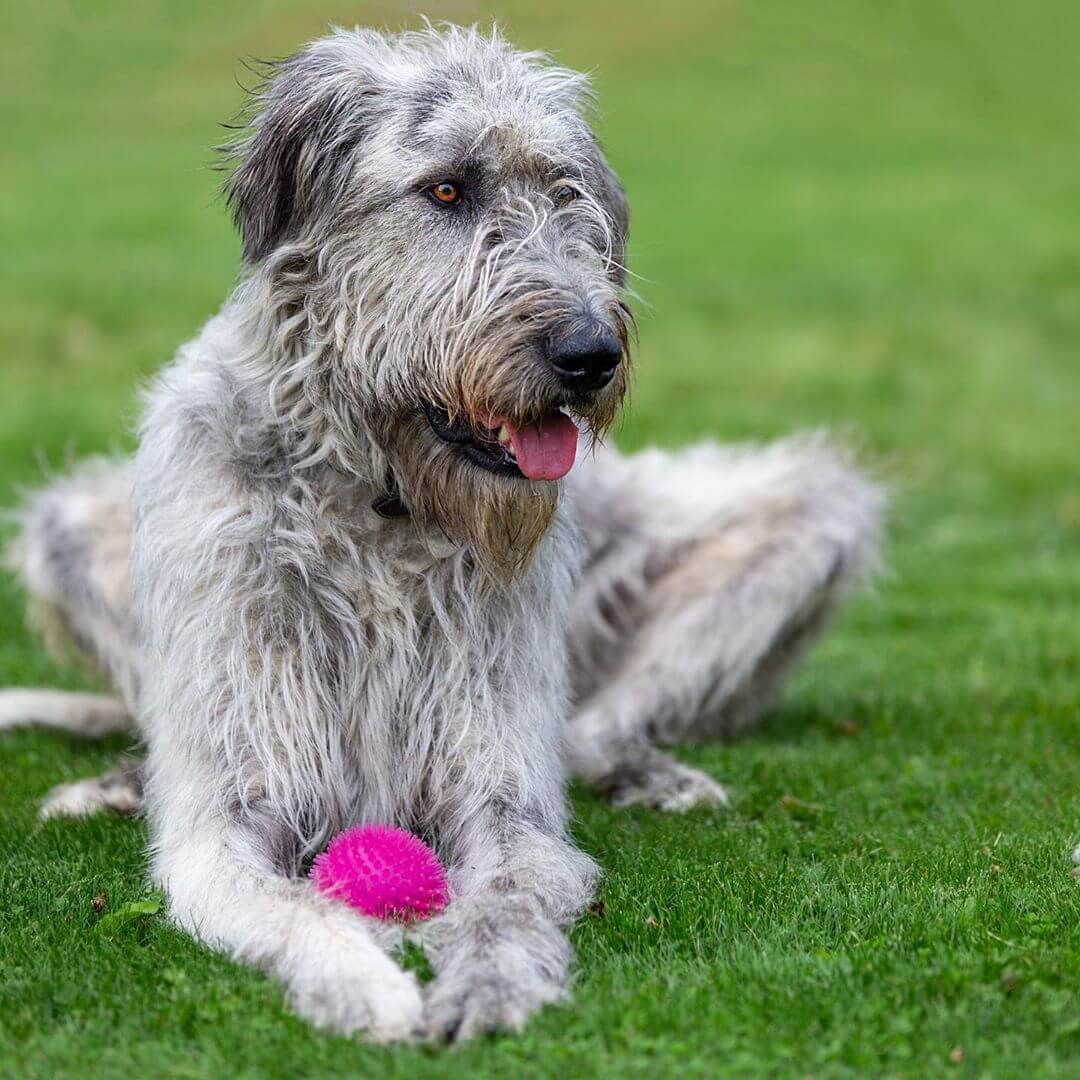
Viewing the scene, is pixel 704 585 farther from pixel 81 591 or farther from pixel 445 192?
pixel 445 192

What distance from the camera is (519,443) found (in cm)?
486

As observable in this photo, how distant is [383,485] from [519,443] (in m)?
0.52

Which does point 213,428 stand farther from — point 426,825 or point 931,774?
point 931,774

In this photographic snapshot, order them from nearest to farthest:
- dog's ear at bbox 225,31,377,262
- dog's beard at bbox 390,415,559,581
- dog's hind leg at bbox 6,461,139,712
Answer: dog's beard at bbox 390,415,559,581
dog's ear at bbox 225,31,377,262
dog's hind leg at bbox 6,461,139,712

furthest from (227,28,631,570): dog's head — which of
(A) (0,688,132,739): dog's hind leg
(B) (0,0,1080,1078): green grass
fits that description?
(A) (0,688,132,739): dog's hind leg

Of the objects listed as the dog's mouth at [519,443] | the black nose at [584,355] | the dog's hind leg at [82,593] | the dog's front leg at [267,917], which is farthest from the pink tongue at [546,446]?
the dog's hind leg at [82,593]

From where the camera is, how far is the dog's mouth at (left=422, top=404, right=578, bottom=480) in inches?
191

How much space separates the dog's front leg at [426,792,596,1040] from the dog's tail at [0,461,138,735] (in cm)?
258

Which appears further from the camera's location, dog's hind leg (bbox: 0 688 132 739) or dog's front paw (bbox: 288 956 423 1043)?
dog's hind leg (bbox: 0 688 132 739)

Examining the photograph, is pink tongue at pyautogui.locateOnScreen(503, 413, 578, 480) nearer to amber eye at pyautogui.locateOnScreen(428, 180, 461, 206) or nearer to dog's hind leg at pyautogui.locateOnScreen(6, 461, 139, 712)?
amber eye at pyautogui.locateOnScreen(428, 180, 461, 206)

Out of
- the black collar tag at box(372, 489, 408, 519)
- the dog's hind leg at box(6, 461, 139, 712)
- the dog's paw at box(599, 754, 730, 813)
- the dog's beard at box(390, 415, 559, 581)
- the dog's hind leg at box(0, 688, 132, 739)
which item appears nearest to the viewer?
the dog's beard at box(390, 415, 559, 581)

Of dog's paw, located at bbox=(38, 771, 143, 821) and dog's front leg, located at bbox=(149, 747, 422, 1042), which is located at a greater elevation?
dog's front leg, located at bbox=(149, 747, 422, 1042)

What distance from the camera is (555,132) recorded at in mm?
5152

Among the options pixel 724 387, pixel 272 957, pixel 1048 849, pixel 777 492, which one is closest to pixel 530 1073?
pixel 272 957
